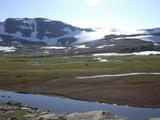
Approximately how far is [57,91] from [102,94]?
12677 millimetres

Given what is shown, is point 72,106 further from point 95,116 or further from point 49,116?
point 95,116

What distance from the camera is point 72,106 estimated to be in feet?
202

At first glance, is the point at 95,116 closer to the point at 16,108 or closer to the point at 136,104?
the point at 16,108

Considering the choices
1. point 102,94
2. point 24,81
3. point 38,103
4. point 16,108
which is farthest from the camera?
point 24,81

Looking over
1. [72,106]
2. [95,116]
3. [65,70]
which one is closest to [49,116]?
[95,116]

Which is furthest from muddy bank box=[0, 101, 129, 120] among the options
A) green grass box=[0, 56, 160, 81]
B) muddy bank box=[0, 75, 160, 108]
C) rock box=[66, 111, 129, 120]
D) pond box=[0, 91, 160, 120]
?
green grass box=[0, 56, 160, 81]

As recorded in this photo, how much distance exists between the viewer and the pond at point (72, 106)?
5338cm

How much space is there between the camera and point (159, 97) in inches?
2574

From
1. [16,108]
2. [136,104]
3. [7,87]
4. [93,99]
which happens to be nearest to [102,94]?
[93,99]

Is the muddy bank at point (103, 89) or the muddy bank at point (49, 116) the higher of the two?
the muddy bank at point (49, 116)

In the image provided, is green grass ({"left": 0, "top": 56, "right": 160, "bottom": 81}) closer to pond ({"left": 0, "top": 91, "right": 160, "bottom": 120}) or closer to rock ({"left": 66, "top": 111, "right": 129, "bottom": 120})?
pond ({"left": 0, "top": 91, "right": 160, "bottom": 120})

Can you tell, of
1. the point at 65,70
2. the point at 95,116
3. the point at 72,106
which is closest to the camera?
the point at 95,116

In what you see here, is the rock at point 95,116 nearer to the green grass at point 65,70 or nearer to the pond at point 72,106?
the pond at point 72,106

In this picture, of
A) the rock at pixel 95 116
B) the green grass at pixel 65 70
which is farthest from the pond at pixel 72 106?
the green grass at pixel 65 70
